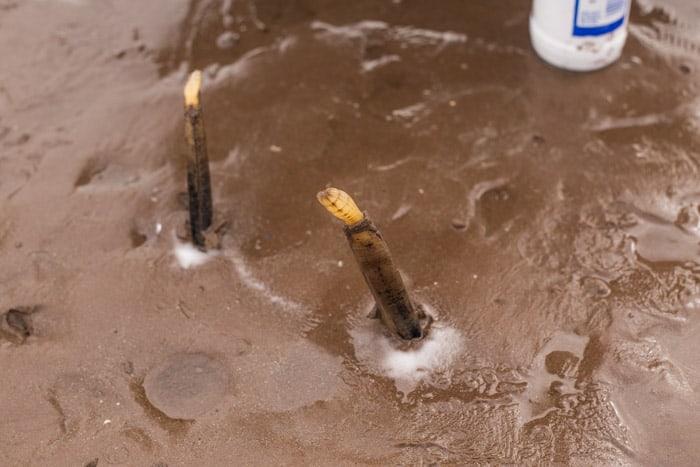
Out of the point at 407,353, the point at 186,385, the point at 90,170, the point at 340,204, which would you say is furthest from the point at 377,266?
the point at 90,170

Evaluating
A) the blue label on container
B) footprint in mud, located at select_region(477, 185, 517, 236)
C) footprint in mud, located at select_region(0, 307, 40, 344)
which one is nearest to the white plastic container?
the blue label on container

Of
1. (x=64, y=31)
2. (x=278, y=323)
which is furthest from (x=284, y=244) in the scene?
(x=64, y=31)

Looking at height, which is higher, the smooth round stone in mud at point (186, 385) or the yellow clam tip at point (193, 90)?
the yellow clam tip at point (193, 90)

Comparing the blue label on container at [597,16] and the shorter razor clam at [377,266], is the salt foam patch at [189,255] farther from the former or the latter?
the blue label on container at [597,16]

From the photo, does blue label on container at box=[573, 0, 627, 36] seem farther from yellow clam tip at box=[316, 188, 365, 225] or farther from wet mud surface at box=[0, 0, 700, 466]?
yellow clam tip at box=[316, 188, 365, 225]

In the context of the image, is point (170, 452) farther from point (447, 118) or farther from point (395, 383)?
point (447, 118)

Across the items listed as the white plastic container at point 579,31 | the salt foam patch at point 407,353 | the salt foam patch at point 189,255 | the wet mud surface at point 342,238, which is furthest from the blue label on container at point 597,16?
the salt foam patch at point 189,255
